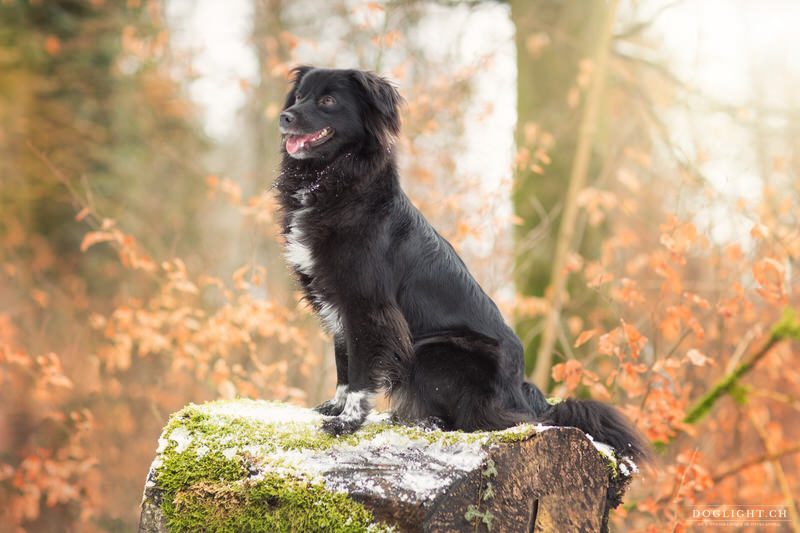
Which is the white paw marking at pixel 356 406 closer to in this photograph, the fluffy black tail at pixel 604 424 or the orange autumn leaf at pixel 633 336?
the fluffy black tail at pixel 604 424

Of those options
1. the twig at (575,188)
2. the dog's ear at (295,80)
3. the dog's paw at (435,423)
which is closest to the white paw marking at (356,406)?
the dog's paw at (435,423)

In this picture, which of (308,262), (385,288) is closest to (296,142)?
(308,262)

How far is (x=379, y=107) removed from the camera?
3496 mm

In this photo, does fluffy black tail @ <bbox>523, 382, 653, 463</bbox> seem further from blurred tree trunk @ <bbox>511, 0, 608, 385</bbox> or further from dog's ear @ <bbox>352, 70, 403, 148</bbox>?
blurred tree trunk @ <bbox>511, 0, 608, 385</bbox>

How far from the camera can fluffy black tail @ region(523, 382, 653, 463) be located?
299cm

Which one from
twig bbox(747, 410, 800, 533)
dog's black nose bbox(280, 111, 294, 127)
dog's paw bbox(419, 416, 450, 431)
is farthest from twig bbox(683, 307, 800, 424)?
dog's black nose bbox(280, 111, 294, 127)

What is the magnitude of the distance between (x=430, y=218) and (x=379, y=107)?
3245 millimetres

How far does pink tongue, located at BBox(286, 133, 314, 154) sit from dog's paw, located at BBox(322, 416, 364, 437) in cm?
150

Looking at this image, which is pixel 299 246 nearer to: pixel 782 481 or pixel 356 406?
pixel 356 406

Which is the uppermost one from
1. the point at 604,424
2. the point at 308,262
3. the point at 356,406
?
the point at 308,262

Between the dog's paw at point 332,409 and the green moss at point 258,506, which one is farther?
the dog's paw at point 332,409

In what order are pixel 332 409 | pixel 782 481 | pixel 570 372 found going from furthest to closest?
pixel 782 481 < pixel 570 372 < pixel 332 409

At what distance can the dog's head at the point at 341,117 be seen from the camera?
136 inches

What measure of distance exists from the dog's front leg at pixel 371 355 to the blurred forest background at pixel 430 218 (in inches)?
58.8
